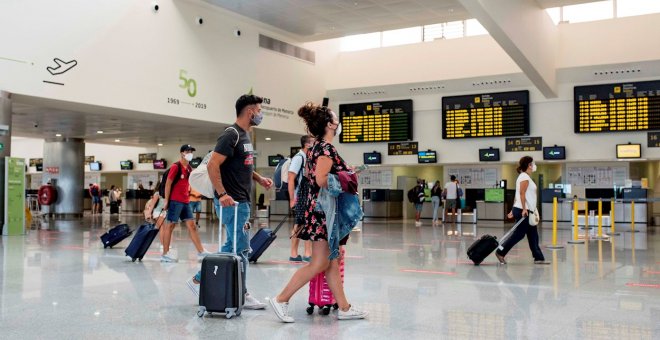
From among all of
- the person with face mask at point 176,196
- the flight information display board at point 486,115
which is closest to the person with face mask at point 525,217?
the person with face mask at point 176,196

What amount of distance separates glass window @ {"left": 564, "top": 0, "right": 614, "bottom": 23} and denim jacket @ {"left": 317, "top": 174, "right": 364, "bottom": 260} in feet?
60.0

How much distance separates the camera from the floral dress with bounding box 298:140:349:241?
4.84 metres

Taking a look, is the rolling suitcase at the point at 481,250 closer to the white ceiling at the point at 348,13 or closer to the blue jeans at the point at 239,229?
the blue jeans at the point at 239,229

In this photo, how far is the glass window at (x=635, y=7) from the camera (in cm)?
1981

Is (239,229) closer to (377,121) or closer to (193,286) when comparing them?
(193,286)

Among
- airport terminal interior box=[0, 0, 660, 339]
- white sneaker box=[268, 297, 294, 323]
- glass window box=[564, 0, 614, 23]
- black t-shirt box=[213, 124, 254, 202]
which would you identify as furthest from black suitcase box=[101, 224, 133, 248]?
glass window box=[564, 0, 614, 23]

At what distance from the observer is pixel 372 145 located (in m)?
24.1

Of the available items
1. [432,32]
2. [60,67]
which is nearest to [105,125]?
[60,67]

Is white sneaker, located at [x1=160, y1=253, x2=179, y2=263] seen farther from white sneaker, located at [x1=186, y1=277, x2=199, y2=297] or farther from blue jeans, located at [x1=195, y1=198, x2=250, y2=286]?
blue jeans, located at [x1=195, y1=198, x2=250, y2=286]

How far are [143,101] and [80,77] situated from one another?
1965 mm

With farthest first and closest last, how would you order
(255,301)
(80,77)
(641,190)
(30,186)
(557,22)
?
(30,186) < (557,22) < (641,190) < (80,77) < (255,301)

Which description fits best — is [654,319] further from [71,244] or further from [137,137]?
[137,137]

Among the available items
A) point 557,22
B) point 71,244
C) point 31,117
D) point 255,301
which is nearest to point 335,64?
point 557,22

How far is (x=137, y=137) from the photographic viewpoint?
26062 mm
